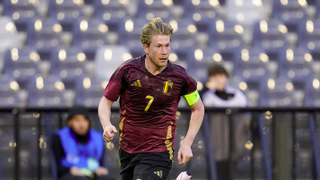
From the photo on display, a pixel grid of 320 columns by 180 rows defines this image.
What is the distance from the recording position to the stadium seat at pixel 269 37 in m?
9.68

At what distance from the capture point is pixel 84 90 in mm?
8242

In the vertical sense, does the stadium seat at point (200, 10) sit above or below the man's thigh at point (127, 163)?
above

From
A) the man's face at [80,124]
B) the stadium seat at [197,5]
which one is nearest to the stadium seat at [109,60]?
the stadium seat at [197,5]

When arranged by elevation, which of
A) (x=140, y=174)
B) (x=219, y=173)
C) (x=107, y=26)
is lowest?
(x=219, y=173)

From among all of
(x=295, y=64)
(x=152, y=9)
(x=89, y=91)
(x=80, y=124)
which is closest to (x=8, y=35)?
(x=89, y=91)

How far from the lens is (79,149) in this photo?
18.9 feet

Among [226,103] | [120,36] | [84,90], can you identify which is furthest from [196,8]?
[226,103]

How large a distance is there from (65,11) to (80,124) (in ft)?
15.0

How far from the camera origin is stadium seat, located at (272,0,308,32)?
33.2 feet

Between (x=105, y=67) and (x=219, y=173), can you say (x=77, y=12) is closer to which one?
(x=105, y=67)

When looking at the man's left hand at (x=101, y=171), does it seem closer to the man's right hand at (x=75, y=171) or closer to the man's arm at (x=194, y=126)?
the man's right hand at (x=75, y=171)

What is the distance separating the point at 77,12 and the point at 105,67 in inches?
60.5

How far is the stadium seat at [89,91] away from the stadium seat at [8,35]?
70.1 inches

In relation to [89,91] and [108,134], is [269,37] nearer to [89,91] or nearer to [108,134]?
[89,91]
